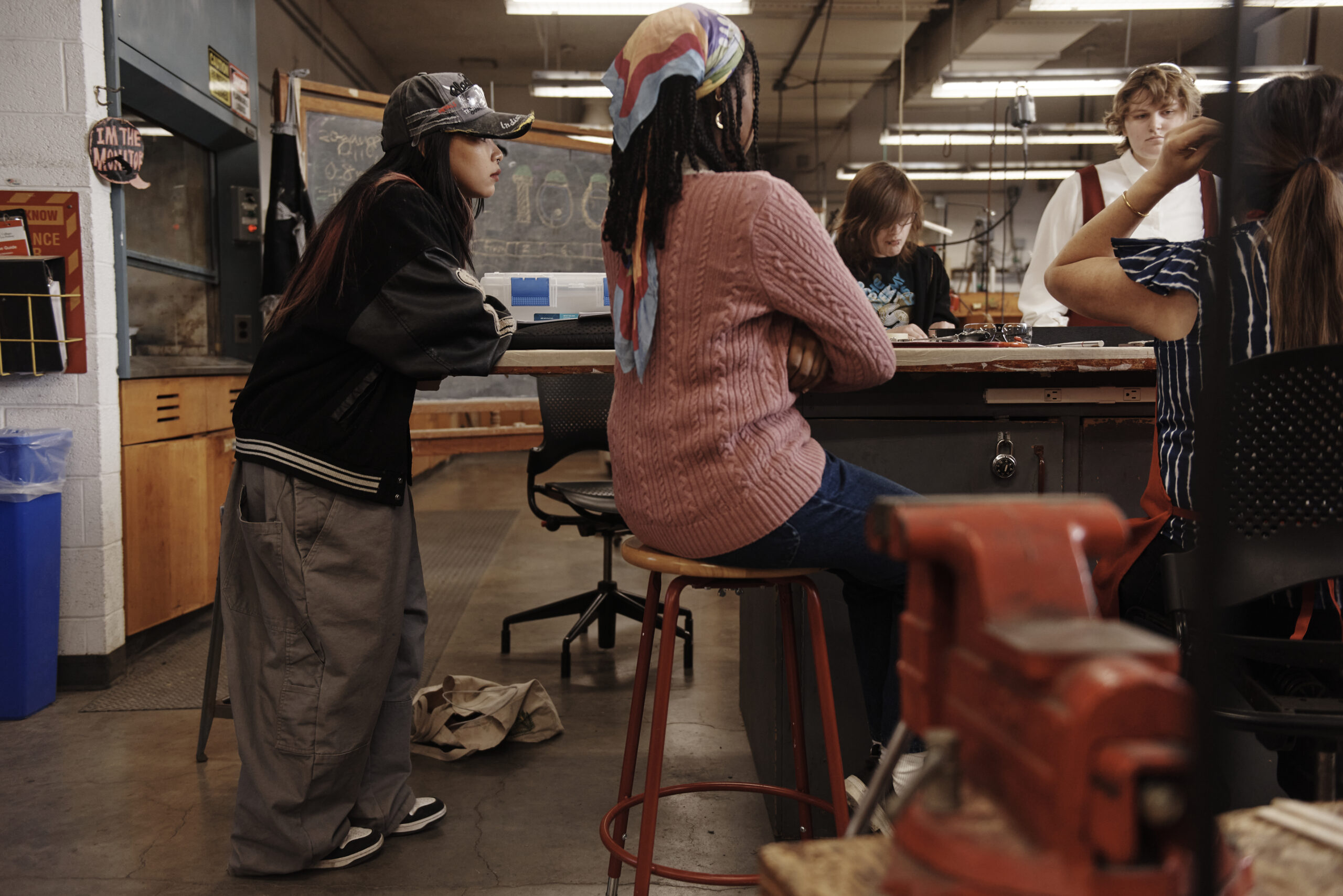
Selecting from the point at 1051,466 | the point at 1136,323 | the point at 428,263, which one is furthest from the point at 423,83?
the point at 1051,466

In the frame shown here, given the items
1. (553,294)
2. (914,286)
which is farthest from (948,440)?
(914,286)

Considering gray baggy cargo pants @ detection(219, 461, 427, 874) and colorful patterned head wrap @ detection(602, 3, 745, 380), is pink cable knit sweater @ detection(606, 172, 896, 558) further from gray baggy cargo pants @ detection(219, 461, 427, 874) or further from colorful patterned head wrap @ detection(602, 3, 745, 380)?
gray baggy cargo pants @ detection(219, 461, 427, 874)

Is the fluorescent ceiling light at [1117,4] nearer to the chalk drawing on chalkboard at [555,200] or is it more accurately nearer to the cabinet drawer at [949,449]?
the chalk drawing on chalkboard at [555,200]

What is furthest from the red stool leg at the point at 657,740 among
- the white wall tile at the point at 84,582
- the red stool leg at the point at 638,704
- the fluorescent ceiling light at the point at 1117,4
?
the fluorescent ceiling light at the point at 1117,4

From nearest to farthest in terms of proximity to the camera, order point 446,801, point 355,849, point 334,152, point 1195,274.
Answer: point 1195,274
point 355,849
point 446,801
point 334,152

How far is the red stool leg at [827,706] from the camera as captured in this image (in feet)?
4.59

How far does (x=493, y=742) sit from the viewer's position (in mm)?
2371

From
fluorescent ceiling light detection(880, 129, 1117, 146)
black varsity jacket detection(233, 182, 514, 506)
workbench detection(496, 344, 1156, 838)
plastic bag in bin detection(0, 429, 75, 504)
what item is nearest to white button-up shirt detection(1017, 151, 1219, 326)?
workbench detection(496, 344, 1156, 838)

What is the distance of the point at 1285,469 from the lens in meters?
1.10

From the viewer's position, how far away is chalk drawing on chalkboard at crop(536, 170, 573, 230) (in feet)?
17.8

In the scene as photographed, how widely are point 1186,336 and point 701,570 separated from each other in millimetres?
779

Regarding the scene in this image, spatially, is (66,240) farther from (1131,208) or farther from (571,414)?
(1131,208)

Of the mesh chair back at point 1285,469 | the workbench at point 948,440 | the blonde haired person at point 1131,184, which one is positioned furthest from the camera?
the blonde haired person at point 1131,184

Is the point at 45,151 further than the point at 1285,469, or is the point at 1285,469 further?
the point at 45,151
